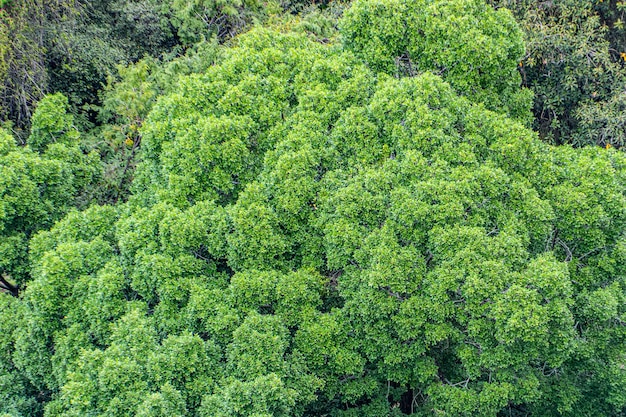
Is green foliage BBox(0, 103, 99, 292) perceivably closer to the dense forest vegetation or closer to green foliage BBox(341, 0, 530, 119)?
the dense forest vegetation

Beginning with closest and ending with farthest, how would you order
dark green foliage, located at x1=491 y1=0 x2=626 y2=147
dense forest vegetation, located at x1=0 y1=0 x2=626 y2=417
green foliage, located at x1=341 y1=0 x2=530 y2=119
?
dense forest vegetation, located at x1=0 y1=0 x2=626 y2=417 → green foliage, located at x1=341 y1=0 x2=530 y2=119 → dark green foliage, located at x1=491 y1=0 x2=626 y2=147

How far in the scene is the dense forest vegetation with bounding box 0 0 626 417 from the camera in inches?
420

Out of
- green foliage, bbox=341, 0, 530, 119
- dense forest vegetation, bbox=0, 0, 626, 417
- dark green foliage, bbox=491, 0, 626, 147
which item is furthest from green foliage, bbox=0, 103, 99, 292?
dark green foliage, bbox=491, 0, 626, 147

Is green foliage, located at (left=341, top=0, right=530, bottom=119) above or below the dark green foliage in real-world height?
above

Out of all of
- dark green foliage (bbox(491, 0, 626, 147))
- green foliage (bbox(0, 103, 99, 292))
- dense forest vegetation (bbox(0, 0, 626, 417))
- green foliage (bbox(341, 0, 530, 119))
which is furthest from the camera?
dark green foliage (bbox(491, 0, 626, 147))

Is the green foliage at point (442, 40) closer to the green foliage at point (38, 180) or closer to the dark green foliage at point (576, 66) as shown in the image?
the dark green foliage at point (576, 66)

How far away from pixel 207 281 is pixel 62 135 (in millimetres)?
6558

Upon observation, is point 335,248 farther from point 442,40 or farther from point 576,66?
point 576,66

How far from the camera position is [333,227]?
451 inches

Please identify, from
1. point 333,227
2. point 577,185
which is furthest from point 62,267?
point 577,185

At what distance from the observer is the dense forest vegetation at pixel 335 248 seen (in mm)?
10664

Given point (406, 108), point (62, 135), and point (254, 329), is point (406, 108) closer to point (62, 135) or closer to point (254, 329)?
point (254, 329)

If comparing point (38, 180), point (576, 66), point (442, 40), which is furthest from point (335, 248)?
point (576, 66)

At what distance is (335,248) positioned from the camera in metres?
11.6
